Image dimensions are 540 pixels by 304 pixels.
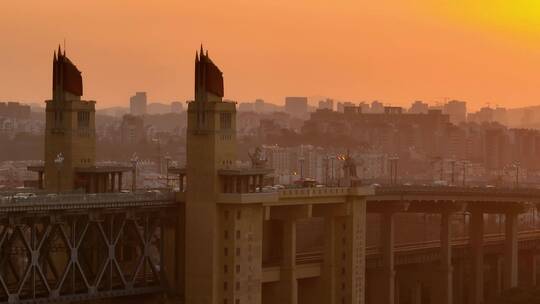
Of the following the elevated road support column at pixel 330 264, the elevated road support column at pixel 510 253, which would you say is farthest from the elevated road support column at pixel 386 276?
the elevated road support column at pixel 330 264

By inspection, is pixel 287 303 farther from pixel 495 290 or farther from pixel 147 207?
pixel 495 290

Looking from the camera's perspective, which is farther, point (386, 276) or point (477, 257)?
point (477, 257)

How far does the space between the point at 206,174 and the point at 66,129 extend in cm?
851

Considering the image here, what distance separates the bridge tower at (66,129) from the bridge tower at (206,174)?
21.9 feet

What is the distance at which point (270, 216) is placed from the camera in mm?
79438

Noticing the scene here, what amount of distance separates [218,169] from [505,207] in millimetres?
43484

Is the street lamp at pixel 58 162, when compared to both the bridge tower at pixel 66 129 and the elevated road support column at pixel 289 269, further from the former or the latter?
the elevated road support column at pixel 289 269

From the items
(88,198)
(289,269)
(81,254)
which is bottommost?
(289,269)

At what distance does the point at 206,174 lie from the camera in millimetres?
73188

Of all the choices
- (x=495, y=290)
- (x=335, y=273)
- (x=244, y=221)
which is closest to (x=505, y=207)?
(x=495, y=290)

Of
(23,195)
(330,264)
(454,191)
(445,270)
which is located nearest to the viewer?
(23,195)

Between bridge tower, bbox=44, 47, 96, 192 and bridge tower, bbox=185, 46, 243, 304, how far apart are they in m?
6.66

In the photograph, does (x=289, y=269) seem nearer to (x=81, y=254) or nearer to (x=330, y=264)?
(x=330, y=264)

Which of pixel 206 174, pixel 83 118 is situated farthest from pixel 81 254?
pixel 83 118
